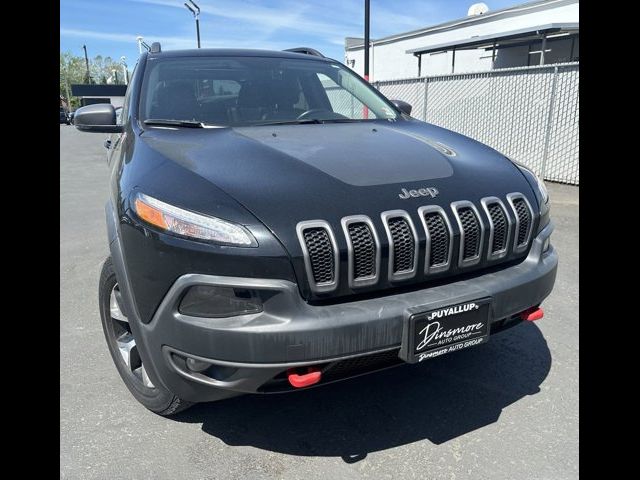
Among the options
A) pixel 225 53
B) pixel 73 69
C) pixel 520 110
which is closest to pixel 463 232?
pixel 225 53

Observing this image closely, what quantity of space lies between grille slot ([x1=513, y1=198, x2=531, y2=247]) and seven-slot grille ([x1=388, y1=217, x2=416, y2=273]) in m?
0.60

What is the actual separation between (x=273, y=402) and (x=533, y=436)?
1.25 m

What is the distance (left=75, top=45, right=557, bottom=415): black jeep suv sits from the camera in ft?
5.85

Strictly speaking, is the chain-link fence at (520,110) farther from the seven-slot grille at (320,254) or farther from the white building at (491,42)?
the seven-slot grille at (320,254)

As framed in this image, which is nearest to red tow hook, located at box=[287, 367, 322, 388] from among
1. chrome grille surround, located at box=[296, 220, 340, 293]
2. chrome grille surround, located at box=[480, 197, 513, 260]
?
chrome grille surround, located at box=[296, 220, 340, 293]

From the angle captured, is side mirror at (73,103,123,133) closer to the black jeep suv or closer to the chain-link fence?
the black jeep suv

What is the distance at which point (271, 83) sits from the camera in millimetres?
3363

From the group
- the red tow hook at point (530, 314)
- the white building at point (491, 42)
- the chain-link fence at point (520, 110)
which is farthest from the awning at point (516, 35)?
the red tow hook at point (530, 314)

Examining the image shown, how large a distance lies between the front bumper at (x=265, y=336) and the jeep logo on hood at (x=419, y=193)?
38cm

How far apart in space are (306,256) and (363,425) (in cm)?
108

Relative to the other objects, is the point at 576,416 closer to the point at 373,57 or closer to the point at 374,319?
the point at 374,319

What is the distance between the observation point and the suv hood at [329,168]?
191cm

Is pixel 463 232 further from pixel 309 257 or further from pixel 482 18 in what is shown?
pixel 482 18
